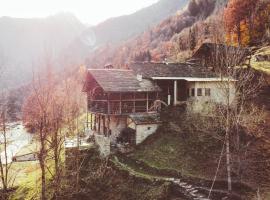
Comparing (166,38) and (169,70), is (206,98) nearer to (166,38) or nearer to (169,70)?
(169,70)

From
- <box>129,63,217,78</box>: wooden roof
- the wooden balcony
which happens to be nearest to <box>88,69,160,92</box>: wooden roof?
the wooden balcony

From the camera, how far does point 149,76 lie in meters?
37.1

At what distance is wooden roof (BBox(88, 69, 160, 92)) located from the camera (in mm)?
34031

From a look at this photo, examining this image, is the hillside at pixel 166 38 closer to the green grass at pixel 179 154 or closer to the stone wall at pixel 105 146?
the green grass at pixel 179 154

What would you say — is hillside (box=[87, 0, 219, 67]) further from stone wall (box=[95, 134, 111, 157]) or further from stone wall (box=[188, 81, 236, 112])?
stone wall (box=[95, 134, 111, 157])

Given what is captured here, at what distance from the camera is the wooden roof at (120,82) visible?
112ft

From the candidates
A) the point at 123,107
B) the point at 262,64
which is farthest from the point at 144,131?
the point at 262,64

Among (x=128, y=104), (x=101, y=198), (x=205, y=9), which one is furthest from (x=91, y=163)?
(x=205, y=9)

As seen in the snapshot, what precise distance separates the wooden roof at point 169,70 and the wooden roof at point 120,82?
113cm

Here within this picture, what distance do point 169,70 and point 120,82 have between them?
24.3 ft

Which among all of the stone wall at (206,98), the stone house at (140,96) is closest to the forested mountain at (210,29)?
the stone wall at (206,98)

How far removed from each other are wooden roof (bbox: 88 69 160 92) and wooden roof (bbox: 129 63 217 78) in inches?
44.5

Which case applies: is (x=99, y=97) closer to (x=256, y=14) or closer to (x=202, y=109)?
(x=202, y=109)

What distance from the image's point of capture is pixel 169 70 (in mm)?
39156
